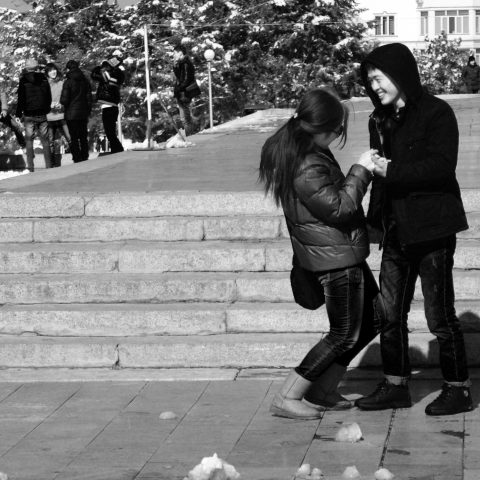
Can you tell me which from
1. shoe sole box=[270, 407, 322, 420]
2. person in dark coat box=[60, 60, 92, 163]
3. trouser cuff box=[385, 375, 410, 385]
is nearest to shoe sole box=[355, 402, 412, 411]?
trouser cuff box=[385, 375, 410, 385]

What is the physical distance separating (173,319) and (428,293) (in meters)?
2.35

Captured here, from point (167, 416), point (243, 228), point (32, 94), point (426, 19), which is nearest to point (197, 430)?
point (167, 416)

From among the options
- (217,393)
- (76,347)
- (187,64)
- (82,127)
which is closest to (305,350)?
(217,393)

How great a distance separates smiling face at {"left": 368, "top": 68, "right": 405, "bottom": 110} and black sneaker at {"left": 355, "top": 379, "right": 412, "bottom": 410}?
4.81 ft

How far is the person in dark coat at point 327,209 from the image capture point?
6.26 metres

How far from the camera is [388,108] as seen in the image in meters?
6.48

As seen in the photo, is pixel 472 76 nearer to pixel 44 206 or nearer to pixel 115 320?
pixel 44 206

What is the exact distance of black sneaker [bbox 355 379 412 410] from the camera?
263 inches

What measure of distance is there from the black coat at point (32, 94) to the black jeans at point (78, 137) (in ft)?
2.89

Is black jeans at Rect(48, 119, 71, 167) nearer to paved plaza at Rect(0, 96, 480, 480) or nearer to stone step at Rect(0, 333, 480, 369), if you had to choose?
stone step at Rect(0, 333, 480, 369)

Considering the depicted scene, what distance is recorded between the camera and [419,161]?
6.27 m

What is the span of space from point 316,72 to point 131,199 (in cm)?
5067

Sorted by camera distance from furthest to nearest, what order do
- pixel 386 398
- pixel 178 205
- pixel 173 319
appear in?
pixel 178 205 → pixel 173 319 → pixel 386 398

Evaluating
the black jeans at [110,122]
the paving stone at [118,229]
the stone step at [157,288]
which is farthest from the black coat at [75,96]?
the stone step at [157,288]
